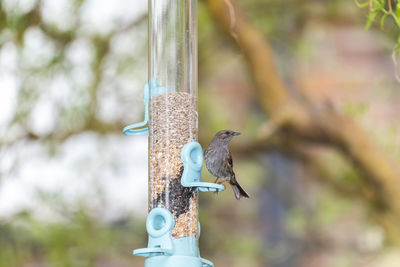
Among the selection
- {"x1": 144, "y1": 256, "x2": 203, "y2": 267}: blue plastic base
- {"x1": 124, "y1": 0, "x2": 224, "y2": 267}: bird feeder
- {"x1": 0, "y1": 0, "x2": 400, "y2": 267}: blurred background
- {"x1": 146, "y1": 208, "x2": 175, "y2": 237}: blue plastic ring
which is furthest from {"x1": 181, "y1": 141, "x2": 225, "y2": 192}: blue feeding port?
{"x1": 0, "y1": 0, "x2": 400, "y2": 267}: blurred background

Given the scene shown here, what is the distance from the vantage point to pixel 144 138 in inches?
243

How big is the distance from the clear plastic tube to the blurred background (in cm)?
246

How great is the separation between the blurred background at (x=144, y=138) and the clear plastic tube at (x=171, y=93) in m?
2.46

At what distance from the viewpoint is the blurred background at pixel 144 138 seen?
5.43 m

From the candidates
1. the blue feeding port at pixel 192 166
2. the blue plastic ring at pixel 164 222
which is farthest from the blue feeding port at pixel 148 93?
the blue plastic ring at pixel 164 222

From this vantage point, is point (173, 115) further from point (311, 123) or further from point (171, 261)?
point (311, 123)

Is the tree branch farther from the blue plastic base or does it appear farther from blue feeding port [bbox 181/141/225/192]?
the blue plastic base

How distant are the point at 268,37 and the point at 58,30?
1797 millimetres

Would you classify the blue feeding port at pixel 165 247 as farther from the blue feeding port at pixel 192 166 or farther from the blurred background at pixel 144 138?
the blurred background at pixel 144 138

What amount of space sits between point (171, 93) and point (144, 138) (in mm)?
3504

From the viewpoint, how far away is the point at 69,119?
5656mm

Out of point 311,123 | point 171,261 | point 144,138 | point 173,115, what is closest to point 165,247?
point 171,261

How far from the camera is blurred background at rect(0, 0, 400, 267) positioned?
214 inches

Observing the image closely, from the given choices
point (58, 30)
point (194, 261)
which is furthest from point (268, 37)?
point (194, 261)
